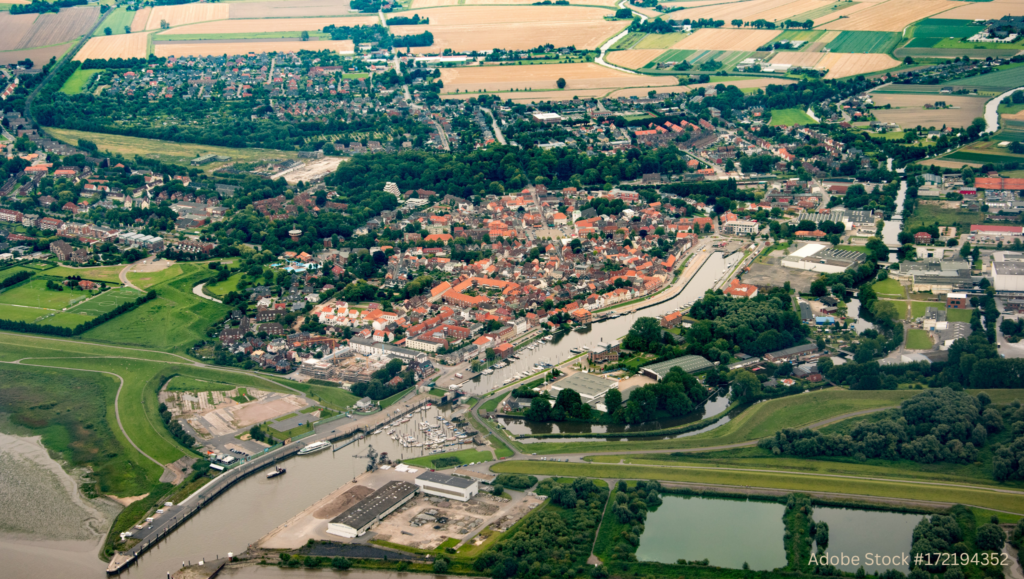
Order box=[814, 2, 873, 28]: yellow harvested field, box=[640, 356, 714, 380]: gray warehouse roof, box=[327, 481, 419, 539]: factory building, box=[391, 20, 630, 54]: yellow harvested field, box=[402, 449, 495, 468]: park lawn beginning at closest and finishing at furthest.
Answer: box=[327, 481, 419, 539]: factory building → box=[402, 449, 495, 468]: park lawn → box=[640, 356, 714, 380]: gray warehouse roof → box=[814, 2, 873, 28]: yellow harvested field → box=[391, 20, 630, 54]: yellow harvested field

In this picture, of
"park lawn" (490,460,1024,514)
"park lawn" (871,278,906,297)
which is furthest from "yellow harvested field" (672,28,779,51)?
"park lawn" (490,460,1024,514)

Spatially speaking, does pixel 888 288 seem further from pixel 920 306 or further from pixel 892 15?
pixel 892 15

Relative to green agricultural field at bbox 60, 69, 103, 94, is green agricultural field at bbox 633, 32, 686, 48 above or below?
below

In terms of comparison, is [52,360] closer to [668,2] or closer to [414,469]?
[414,469]

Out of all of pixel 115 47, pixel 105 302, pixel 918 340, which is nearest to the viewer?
pixel 918 340

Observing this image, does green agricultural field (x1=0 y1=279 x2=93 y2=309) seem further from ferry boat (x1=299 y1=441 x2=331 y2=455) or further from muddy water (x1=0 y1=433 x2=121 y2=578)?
ferry boat (x1=299 y1=441 x2=331 y2=455)

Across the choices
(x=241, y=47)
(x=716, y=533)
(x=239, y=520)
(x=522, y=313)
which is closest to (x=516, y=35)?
(x=241, y=47)

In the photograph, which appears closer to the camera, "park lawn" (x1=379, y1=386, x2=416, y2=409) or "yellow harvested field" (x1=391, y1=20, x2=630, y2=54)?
"park lawn" (x1=379, y1=386, x2=416, y2=409)
